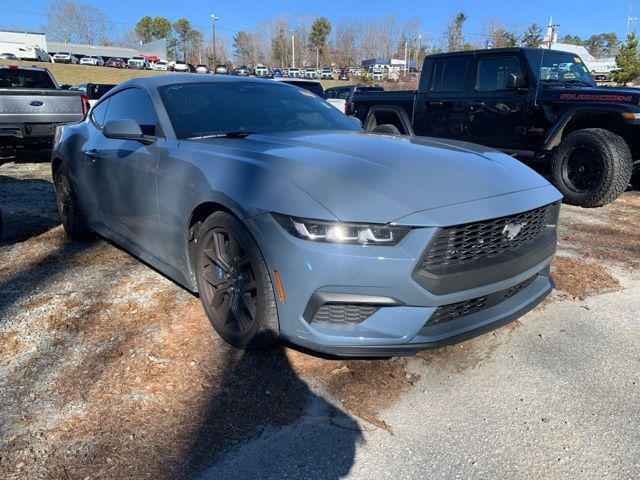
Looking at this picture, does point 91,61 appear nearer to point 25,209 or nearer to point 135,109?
point 25,209

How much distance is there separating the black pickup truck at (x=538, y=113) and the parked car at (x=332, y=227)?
142 inches

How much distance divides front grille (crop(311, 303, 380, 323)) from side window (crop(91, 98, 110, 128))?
3.05m

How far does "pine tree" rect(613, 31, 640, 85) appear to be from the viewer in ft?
104

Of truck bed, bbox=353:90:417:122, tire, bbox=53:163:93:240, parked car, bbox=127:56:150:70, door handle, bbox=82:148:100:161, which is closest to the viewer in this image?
door handle, bbox=82:148:100:161

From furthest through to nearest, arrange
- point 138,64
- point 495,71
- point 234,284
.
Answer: point 138,64
point 495,71
point 234,284

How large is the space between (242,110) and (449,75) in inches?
200

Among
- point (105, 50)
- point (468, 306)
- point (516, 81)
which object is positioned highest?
point (105, 50)

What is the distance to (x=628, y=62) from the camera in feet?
104

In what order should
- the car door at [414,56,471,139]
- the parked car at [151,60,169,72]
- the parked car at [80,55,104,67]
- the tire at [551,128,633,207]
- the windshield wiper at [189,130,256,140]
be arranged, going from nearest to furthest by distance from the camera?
the windshield wiper at [189,130,256,140], the tire at [551,128,633,207], the car door at [414,56,471,139], the parked car at [80,55,104,67], the parked car at [151,60,169,72]

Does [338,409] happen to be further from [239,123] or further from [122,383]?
[239,123]

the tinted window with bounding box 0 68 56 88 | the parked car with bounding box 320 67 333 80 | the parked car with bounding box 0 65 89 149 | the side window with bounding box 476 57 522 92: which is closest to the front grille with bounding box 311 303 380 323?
the side window with bounding box 476 57 522 92

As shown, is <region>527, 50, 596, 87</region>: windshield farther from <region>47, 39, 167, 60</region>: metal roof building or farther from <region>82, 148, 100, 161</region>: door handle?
<region>47, 39, 167, 60</region>: metal roof building

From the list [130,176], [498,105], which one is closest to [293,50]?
[498,105]

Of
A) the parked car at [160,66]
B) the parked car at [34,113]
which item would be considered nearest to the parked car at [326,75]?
the parked car at [160,66]
